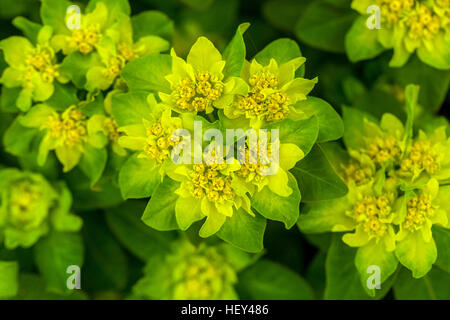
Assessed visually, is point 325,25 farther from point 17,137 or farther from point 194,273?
point 17,137

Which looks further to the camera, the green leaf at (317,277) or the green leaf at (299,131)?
the green leaf at (317,277)

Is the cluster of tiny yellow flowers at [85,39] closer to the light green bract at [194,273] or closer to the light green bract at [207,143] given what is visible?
the light green bract at [207,143]

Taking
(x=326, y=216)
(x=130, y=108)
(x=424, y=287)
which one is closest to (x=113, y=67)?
(x=130, y=108)

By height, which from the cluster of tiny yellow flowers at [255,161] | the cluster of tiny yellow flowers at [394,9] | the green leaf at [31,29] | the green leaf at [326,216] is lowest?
the green leaf at [326,216]

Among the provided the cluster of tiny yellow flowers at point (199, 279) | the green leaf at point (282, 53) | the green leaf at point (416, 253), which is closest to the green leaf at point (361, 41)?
the green leaf at point (282, 53)

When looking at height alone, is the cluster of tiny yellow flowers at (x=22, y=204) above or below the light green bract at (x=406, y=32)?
below

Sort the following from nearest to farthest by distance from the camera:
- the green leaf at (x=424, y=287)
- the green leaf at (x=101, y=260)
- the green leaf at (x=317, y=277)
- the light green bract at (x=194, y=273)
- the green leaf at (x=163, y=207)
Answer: the green leaf at (x=163, y=207) → the green leaf at (x=424, y=287) → the light green bract at (x=194, y=273) → the green leaf at (x=317, y=277) → the green leaf at (x=101, y=260)
